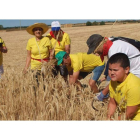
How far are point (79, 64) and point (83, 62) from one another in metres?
0.18

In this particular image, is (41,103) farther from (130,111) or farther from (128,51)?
(128,51)

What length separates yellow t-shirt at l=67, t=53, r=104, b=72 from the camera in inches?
140

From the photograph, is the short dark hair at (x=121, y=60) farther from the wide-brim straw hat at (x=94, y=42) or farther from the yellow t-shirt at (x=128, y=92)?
the wide-brim straw hat at (x=94, y=42)

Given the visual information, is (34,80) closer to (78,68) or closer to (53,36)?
(78,68)

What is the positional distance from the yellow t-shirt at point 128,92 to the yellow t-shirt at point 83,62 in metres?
1.29

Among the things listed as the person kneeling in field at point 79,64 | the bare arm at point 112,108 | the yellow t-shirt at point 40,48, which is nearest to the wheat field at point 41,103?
the bare arm at point 112,108

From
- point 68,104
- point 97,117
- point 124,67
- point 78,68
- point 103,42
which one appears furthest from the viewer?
point 78,68

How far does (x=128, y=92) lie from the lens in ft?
6.91

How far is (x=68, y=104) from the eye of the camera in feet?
8.36

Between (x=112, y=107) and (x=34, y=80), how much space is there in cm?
131

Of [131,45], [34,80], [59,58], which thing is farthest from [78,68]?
[131,45]

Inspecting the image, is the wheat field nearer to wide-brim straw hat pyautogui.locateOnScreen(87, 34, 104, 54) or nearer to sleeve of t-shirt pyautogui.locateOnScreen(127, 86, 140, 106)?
wide-brim straw hat pyautogui.locateOnScreen(87, 34, 104, 54)

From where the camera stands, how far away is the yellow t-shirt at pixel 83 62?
354 centimetres

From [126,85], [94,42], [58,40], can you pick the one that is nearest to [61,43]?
[58,40]
